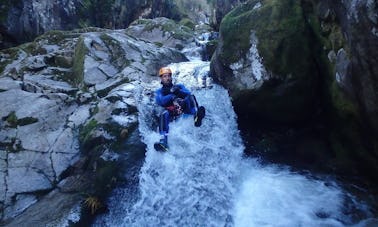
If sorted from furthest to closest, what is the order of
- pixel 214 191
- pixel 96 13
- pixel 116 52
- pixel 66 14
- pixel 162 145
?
pixel 96 13 < pixel 66 14 < pixel 116 52 < pixel 162 145 < pixel 214 191

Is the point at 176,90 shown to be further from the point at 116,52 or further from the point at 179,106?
the point at 116,52

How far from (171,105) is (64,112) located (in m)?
3.42

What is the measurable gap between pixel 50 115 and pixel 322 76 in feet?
25.9

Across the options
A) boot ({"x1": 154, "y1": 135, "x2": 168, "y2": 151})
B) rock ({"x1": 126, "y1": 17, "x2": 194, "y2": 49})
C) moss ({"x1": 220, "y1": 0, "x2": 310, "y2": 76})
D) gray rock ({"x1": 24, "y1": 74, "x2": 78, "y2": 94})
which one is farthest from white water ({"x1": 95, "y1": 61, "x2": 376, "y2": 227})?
rock ({"x1": 126, "y1": 17, "x2": 194, "y2": 49})

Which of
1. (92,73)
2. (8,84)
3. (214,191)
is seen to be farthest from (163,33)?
(214,191)

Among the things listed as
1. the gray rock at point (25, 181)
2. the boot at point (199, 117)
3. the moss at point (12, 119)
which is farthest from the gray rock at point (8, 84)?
the boot at point (199, 117)

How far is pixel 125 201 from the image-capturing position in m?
8.00

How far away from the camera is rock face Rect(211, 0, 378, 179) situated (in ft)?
26.5

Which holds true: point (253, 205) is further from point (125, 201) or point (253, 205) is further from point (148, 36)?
point (148, 36)

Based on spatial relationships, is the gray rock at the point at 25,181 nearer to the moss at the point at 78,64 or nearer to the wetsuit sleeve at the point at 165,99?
the wetsuit sleeve at the point at 165,99

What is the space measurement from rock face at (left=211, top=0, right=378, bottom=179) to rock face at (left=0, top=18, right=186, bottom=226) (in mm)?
3485

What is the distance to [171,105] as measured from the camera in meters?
9.74

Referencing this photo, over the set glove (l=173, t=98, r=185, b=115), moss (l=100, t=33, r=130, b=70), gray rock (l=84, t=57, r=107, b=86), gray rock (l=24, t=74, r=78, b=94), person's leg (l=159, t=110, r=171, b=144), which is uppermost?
moss (l=100, t=33, r=130, b=70)

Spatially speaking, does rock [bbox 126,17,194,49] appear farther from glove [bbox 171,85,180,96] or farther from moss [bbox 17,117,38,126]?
moss [bbox 17,117,38,126]
